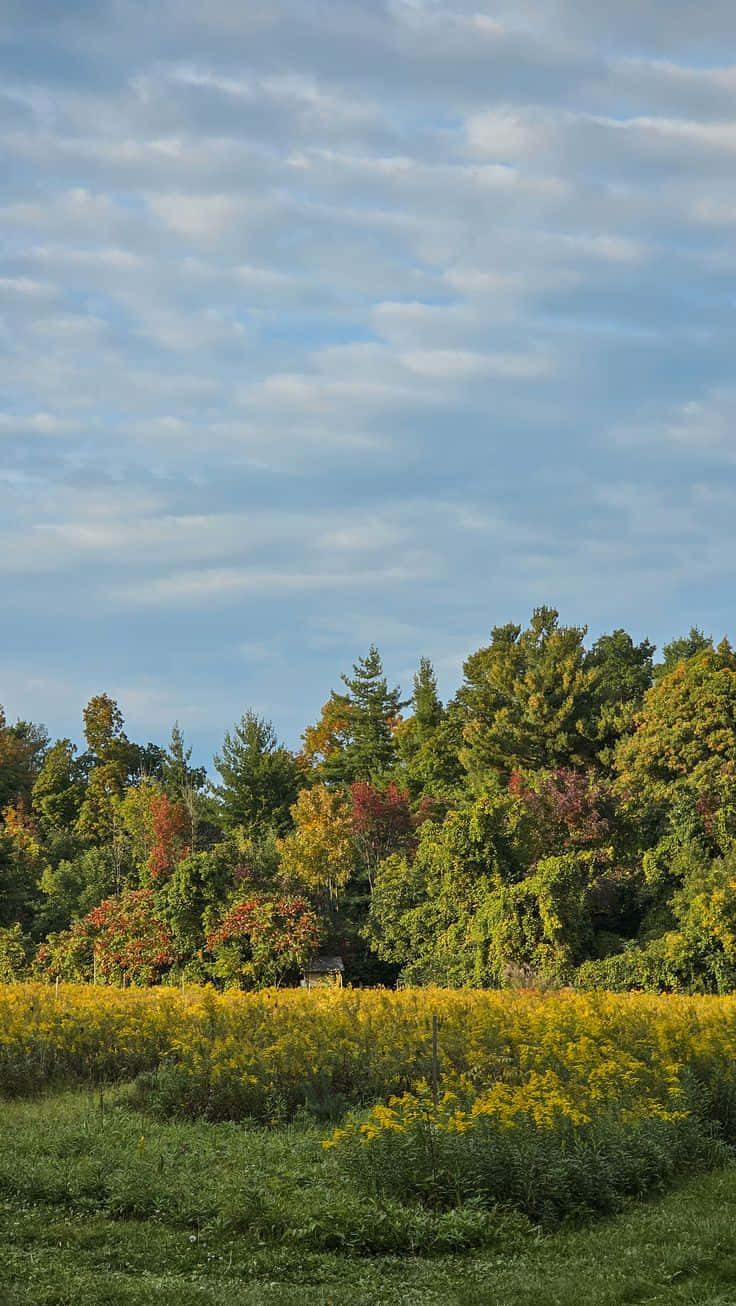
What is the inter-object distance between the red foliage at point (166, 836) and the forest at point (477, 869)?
6 centimetres

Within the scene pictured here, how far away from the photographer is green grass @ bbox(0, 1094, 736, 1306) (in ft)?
19.9

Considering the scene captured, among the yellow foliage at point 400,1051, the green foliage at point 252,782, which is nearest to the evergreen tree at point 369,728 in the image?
the green foliage at point 252,782

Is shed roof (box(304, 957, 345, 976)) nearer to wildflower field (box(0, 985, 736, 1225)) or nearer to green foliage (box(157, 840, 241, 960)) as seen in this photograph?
green foliage (box(157, 840, 241, 960))

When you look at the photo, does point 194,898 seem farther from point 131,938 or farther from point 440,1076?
point 440,1076

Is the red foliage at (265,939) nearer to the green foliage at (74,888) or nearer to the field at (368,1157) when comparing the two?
the green foliage at (74,888)

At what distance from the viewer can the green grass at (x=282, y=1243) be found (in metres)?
6.07

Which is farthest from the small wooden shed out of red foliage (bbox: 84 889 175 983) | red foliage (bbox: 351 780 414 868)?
red foliage (bbox: 351 780 414 868)

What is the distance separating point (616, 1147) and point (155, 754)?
45.8m

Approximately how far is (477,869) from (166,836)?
861 cm

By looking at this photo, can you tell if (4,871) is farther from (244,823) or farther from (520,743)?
(520,743)

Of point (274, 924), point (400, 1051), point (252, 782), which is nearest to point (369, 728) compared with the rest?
point (252, 782)

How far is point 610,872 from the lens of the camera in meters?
25.4

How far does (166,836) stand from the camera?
2941 cm

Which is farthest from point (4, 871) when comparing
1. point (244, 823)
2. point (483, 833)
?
point (483, 833)
